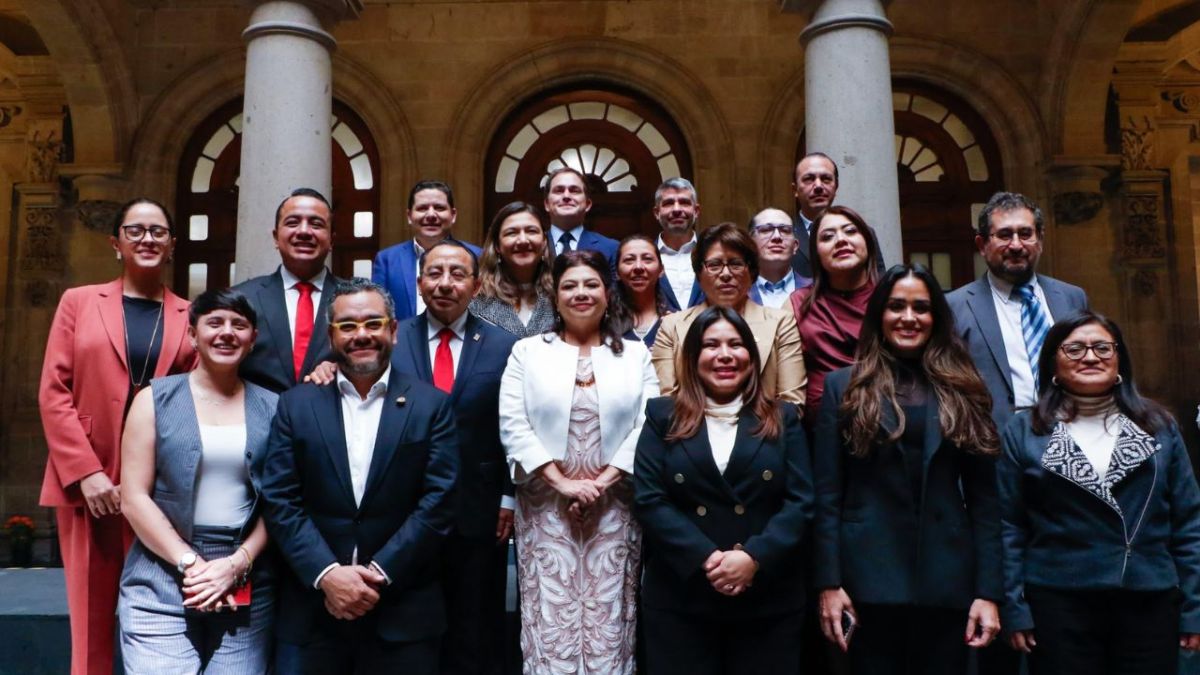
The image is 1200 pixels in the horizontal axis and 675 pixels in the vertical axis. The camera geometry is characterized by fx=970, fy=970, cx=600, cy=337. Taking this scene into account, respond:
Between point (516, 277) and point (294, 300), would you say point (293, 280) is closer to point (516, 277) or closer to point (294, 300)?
point (294, 300)

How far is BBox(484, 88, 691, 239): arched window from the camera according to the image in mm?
10008

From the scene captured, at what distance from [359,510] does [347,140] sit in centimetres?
764

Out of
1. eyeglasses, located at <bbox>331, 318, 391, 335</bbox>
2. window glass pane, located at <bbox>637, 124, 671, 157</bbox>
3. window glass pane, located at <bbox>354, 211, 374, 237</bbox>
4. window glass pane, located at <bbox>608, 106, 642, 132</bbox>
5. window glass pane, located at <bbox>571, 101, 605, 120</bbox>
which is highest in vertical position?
window glass pane, located at <bbox>571, 101, 605, 120</bbox>

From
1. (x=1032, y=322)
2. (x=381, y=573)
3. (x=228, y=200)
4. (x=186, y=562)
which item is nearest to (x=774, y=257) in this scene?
(x=1032, y=322)

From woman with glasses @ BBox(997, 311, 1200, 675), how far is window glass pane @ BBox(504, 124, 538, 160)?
7.36 m

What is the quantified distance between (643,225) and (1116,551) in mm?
7156

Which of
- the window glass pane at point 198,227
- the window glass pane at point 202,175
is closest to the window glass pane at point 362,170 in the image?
the window glass pane at point 202,175

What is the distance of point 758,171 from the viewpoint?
32.0ft

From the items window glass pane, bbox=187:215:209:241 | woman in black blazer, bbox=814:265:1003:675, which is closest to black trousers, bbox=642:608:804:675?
woman in black blazer, bbox=814:265:1003:675

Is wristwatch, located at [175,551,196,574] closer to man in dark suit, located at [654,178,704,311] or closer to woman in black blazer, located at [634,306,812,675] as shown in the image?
woman in black blazer, located at [634,306,812,675]

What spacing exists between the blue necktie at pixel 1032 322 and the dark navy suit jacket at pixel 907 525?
3.22 ft

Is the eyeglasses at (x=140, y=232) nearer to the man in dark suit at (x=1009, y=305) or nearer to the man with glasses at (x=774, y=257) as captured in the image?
the man with glasses at (x=774, y=257)

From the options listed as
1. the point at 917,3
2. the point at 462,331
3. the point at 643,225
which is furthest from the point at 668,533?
the point at 917,3

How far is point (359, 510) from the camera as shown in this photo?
3.28 m
